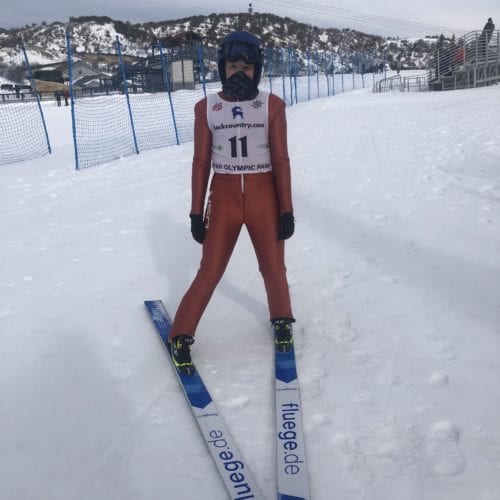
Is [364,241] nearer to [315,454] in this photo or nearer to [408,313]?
[408,313]

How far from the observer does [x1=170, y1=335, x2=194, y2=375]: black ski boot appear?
9.18 ft

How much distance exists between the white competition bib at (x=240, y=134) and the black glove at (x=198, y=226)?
31 centimetres

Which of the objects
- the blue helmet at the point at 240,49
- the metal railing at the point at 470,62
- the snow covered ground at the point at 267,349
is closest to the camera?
the snow covered ground at the point at 267,349

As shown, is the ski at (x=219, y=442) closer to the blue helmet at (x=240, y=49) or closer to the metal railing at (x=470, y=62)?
the blue helmet at (x=240, y=49)

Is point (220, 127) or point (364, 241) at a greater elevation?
point (220, 127)

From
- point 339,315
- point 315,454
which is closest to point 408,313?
point 339,315

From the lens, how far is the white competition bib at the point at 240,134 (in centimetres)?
263

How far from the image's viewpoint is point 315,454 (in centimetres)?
217

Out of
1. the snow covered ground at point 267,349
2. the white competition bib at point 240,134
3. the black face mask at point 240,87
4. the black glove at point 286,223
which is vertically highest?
the black face mask at point 240,87

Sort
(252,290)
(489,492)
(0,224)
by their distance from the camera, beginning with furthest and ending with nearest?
(0,224) → (252,290) → (489,492)

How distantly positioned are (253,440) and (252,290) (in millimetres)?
1801

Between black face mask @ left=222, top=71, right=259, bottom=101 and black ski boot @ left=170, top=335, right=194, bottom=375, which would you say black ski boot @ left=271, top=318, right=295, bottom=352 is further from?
black face mask @ left=222, top=71, right=259, bottom=101

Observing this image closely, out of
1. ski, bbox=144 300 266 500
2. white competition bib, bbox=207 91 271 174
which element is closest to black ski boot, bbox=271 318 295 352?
ski, bbox=144 300 266 500

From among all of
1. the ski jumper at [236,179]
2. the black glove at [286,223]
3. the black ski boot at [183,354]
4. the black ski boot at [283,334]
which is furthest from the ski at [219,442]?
the black glove at [286,223]
